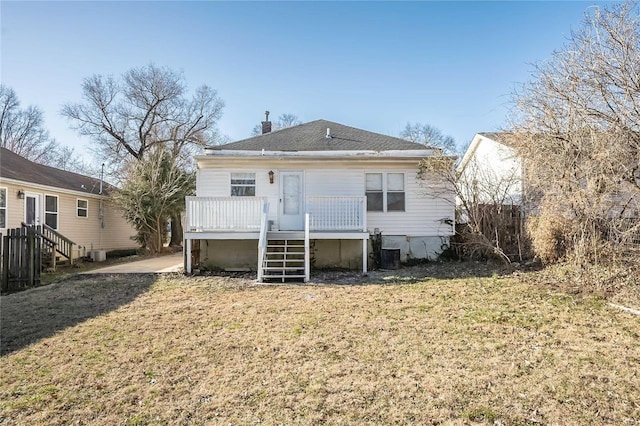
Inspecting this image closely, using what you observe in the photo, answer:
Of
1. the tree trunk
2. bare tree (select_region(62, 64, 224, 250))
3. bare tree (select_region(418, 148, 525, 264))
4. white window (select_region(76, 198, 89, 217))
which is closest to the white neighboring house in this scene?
bare tree (select_region(418, 148, 525, 264))

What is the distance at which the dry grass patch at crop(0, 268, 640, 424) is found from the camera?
3.05 m

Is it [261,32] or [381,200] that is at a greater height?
[261,32]

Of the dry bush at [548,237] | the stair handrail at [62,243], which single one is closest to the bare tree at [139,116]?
the stair handrail at [62,243]

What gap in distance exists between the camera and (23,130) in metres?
30.6

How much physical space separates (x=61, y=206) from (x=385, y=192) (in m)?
13.5

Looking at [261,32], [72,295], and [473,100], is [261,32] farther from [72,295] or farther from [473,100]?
[72,295]

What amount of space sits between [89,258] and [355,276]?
1255 cm

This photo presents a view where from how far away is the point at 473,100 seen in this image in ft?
44.2

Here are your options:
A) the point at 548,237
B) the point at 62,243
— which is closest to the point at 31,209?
the point at 62,243

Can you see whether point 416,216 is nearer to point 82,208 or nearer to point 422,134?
point 82,208

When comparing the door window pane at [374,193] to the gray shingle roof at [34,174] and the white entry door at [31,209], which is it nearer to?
the gray shingle roof at [34,174]

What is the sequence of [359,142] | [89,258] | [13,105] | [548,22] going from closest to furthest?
[548,22] → [359,142] → [89,258] → [13,105]

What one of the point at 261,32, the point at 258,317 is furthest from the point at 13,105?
the point at 258,317

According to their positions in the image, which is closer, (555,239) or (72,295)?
(72,295)
